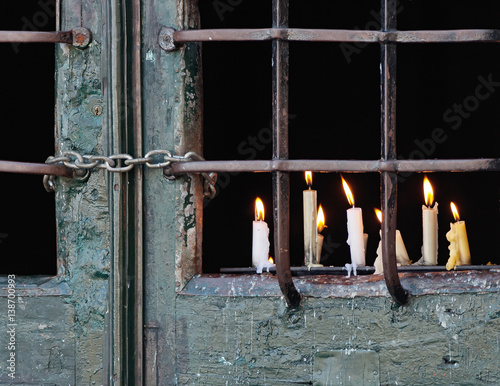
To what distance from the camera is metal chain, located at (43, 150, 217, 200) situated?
1485 mm

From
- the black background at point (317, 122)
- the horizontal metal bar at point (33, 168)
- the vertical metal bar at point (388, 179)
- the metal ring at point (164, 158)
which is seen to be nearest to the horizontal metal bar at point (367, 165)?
the vertical metal bar at point (388, 179)

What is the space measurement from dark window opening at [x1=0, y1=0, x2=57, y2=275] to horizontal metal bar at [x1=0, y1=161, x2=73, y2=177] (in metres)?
1.03

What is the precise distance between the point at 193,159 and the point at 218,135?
112 centimetres

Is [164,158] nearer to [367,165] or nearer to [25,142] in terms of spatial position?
[367,165]

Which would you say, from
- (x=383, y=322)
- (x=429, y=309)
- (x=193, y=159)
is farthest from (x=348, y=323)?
(x=193, y=159)

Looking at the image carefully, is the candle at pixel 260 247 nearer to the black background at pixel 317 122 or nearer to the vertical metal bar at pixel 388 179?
the vertical metal bar at pixel 388 179

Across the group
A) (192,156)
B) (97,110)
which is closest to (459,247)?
(192,156)

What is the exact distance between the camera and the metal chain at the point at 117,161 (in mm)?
1485

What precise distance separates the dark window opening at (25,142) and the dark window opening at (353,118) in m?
0.64

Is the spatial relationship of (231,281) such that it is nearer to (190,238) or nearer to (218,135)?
(190,238)

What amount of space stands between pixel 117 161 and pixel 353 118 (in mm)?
1512

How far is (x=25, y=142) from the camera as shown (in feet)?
8.48

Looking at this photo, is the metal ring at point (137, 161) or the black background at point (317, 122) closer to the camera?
the metal ring at point (137, 161)

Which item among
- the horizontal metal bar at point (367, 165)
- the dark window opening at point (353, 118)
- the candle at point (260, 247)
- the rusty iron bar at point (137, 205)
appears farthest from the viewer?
the dark window opening at point (353, 118)
